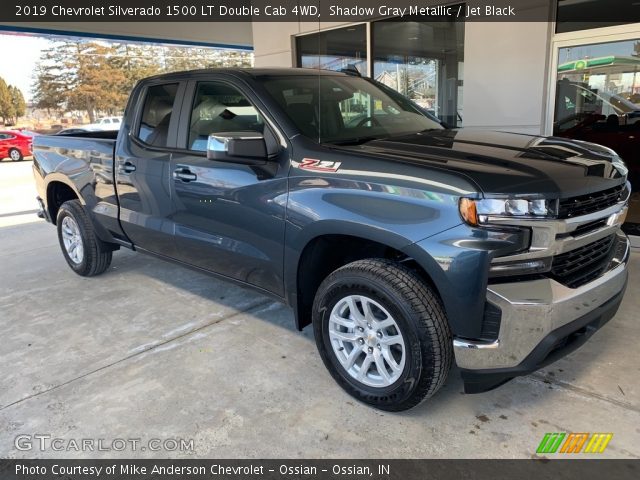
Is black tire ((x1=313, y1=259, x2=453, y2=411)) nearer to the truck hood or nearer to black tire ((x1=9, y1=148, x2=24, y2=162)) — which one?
the truck hood

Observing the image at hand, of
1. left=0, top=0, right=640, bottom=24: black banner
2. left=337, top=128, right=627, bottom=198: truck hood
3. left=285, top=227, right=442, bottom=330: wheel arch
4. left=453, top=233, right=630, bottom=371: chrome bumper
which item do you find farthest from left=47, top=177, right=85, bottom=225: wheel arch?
left=453, top=233, right=630, bottom=371: chrome bumper

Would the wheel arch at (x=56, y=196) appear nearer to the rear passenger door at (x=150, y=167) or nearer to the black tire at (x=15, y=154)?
the rear passenger door at (x=150, y=167)

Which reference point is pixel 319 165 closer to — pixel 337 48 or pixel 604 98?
pixel 604 98

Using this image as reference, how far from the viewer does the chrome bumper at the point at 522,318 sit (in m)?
2.33

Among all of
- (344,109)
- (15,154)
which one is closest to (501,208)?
(344,109)

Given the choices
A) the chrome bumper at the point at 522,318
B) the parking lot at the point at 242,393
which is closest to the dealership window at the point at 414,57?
the parking lot at the point at 242,393

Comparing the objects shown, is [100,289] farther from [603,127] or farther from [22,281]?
[603,127]

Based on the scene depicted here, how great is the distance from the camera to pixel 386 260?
109 inches

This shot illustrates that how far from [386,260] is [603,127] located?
14.7 feet

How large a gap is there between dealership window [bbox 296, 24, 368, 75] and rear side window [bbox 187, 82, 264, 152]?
4.82 meters

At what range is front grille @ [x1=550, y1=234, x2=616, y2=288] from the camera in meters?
2.48

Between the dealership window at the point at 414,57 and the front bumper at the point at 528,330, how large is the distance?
478cm

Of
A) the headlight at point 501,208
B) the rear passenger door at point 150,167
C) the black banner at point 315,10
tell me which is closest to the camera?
the headlight at point 501,208
